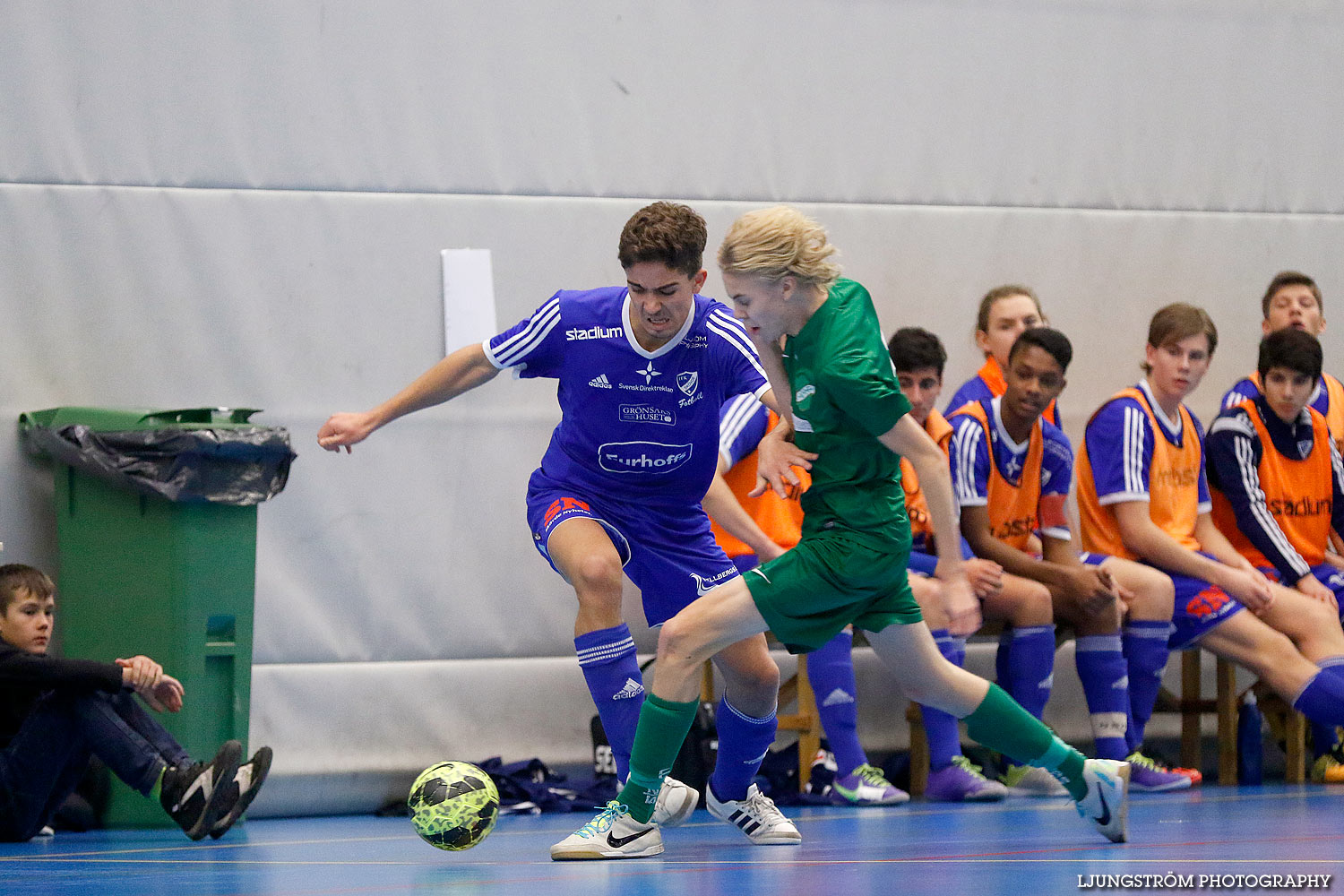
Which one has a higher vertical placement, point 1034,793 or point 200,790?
point 200,790

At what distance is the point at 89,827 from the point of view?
227 inches

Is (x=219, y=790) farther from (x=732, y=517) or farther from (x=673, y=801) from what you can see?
(x=732, y=517)

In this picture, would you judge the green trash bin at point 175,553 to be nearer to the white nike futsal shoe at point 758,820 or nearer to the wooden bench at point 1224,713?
the white nike futsal shoe at point 758,820

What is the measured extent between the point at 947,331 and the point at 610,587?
147 inches

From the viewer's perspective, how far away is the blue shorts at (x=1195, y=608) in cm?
686

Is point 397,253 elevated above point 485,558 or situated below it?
above

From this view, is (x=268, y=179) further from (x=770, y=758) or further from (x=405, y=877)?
(x=405, y=877)

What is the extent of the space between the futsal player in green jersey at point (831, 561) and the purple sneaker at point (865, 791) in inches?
81.7

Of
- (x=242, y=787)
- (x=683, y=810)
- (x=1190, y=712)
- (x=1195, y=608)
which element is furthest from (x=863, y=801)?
(x=242, y=787)

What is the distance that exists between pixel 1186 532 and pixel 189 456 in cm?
446

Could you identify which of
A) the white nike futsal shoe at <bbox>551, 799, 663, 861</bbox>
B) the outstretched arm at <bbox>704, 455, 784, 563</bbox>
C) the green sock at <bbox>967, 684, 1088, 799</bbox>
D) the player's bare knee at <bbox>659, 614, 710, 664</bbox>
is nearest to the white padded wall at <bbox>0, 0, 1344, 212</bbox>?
the outstretched arm at <bbox>704, 455, 784, 563</bbox>

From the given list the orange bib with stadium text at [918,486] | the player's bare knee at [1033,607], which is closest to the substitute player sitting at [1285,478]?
the player's bare knee at [1033,607]

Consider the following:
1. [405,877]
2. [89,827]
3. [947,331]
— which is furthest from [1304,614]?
[89,827]

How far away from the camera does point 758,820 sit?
465cm
